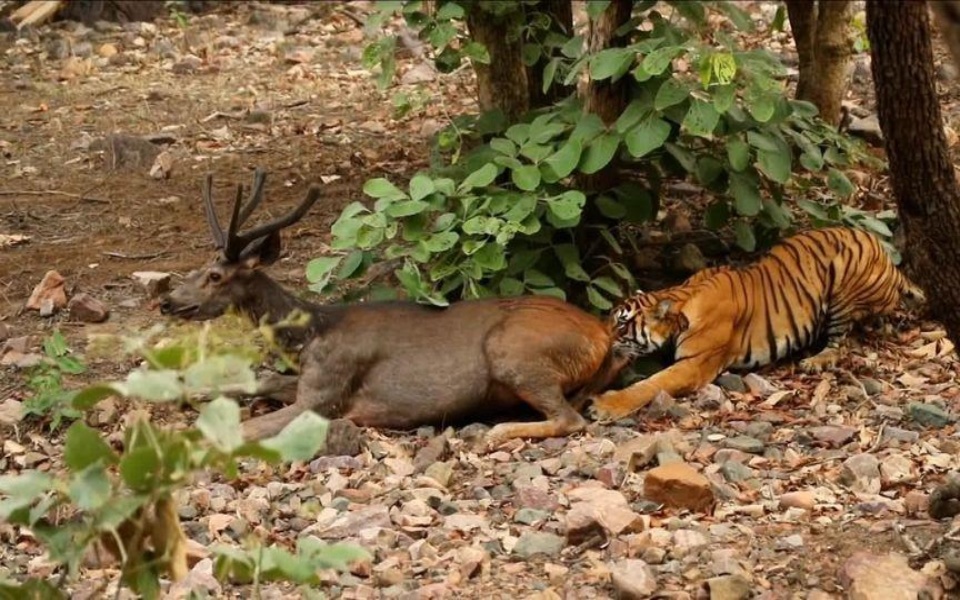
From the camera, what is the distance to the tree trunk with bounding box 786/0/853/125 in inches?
392

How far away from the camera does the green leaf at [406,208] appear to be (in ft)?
24.7

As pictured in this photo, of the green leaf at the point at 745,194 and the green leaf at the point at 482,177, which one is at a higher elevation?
the green leaf at the point at 482,177

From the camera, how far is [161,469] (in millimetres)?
3299

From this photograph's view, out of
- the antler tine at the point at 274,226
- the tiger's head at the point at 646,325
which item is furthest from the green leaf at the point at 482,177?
the tiger's head at the point at 646,325

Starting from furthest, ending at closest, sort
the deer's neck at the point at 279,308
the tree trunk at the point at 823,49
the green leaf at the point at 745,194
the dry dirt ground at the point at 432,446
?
the tree trunk at the point at 823,49 → the green leaf at the point at 745,194 → the deer's neck at the point at 279,308 → the dry dirt ground at the point at 432,446

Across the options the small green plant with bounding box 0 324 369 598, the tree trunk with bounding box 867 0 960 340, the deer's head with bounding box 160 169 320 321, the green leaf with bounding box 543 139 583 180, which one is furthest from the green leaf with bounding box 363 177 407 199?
the small green plant with bounding box 0 324 369 598

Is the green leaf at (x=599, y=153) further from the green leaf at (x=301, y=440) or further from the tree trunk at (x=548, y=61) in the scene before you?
the green leaf at (x=301, y=440)

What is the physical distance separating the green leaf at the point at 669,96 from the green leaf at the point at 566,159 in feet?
1.32

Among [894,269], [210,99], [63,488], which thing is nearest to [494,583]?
[63,488]

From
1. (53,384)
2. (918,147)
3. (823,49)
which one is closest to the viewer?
(918,147)

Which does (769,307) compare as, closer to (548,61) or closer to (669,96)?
(669,96)

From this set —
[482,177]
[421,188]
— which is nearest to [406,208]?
[421,188]

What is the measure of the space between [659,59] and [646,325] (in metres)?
1.30

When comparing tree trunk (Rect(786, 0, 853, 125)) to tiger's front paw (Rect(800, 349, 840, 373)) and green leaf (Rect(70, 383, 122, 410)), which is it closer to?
tiger's front paw (Rect(800, 349, 840, 373))
